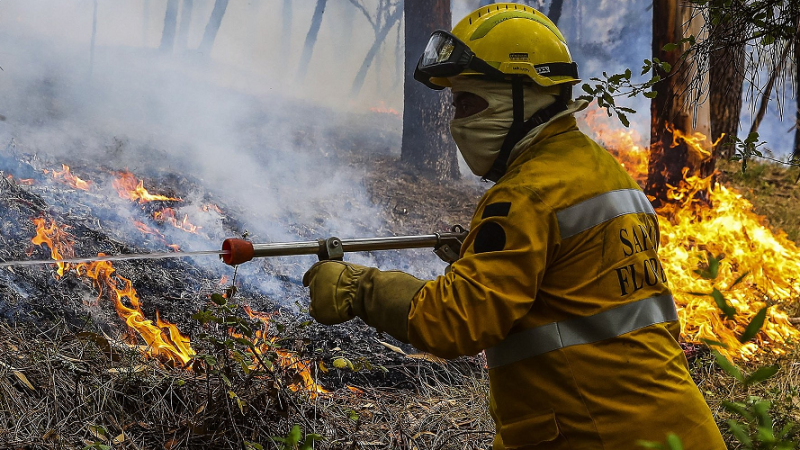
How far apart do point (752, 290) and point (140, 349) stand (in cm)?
579

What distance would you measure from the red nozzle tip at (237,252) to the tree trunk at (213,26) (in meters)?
4.07

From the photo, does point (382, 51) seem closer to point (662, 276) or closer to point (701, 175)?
point (701, 175)

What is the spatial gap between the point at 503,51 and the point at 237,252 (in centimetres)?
116

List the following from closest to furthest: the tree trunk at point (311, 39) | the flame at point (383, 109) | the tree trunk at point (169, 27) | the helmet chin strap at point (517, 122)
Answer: the helmet chin strap at point (517, 122)
the tree trunk at point (169, 27)
the tree trunk at point (311, 39)
the flame at point (383, 109)

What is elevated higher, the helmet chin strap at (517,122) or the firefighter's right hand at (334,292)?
the helmet chin strap at (517,122)

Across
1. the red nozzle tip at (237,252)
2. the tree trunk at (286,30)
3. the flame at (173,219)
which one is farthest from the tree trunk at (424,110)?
the red nozzle tip at (237,252)

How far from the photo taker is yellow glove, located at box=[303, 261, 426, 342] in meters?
2.02

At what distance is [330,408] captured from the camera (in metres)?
3.92

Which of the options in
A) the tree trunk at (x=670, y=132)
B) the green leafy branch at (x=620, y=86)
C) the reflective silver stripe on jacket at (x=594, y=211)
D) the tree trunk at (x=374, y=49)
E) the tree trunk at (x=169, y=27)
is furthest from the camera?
the tree trunk at (x=670, y=132)

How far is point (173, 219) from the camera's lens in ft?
16.7

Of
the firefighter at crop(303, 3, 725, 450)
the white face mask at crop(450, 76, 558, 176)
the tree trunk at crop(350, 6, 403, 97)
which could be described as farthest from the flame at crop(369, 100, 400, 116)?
the firefighter at crop(303, 3, 725, 450)

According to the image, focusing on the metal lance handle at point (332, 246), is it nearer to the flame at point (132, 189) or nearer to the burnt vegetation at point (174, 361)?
the burnt vegetation at point (174, 361)

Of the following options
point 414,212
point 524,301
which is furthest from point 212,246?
point 524,301

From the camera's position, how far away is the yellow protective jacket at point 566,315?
1.96 m
